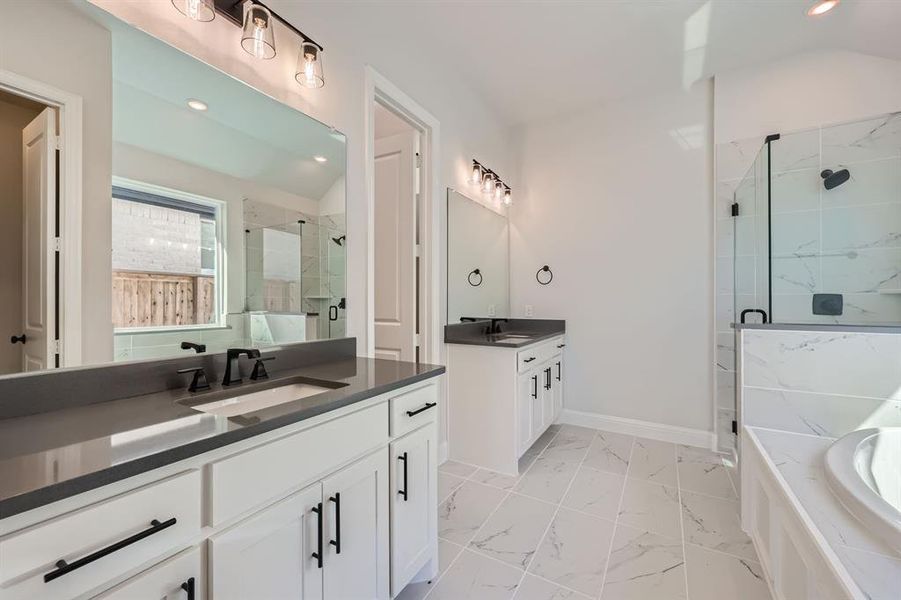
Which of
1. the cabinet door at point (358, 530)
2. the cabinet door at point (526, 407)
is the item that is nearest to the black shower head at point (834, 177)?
the cabinet door at point (526, 407)

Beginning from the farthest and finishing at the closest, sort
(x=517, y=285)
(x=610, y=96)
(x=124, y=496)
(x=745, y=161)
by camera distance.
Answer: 1. (x=517, y=285)
2. (x=610, y=96)
3. (x=745, y=161)
4. (x=124, y=496)

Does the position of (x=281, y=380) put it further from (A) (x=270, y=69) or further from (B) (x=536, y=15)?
(B) (x=536, y=15)

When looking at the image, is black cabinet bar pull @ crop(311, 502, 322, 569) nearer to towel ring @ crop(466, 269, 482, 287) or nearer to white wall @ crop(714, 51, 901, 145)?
towel ring @ crop(466, 269, 482, 287)

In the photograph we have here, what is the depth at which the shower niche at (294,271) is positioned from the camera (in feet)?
4.94

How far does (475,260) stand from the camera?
3066mm

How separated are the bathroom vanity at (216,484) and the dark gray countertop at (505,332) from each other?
111cm

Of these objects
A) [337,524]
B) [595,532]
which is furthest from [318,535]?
[595,532]

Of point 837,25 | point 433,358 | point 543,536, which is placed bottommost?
point 543,536

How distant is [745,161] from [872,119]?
626 mm

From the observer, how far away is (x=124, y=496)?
2.19 feet

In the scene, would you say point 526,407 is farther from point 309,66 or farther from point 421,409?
point 309,66

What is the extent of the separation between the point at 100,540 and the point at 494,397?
2093mm

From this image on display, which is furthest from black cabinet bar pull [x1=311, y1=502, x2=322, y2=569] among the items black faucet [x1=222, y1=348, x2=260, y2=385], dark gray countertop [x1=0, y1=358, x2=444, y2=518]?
black faucet [x1=222, y1=348, x2=260, y2=385]

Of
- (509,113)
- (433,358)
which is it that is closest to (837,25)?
(509,113)
